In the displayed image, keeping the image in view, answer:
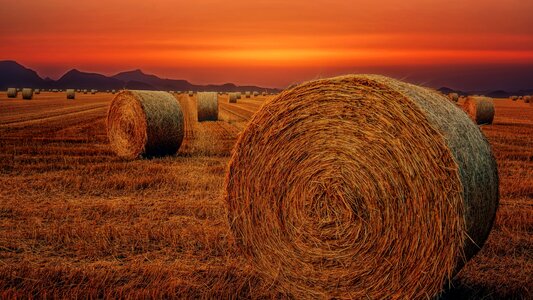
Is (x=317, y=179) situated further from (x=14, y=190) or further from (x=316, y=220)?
(x=14, y=190)

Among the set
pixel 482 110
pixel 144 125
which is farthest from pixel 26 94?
pixel 144 125

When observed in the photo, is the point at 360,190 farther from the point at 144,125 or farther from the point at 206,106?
the point at 206,106

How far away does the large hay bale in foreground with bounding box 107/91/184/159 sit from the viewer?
13846mm

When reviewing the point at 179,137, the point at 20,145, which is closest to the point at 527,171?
the point at 179,137

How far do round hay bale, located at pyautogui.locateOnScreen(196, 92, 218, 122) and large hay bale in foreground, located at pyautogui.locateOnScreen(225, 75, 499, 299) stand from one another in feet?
65.0

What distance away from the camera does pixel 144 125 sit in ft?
45.1

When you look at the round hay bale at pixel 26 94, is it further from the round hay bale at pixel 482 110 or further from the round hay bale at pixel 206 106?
the round hay bale at pixel 482 110

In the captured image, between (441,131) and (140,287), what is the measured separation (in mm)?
3203

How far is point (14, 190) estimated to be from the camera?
984cm

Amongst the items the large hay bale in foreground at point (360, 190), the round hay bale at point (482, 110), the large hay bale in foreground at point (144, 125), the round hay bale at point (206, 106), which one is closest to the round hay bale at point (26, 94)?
the round hay bale at point (206, 106)

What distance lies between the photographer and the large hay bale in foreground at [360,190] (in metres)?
4.73

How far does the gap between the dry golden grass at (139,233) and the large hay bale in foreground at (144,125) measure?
51 centimetres

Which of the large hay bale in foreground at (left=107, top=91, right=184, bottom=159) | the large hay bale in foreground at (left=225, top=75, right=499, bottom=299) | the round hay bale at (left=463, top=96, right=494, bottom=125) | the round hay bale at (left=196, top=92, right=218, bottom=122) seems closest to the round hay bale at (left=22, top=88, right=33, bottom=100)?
the round hay bale at (left=196, top=92, right=218, bottom=122)

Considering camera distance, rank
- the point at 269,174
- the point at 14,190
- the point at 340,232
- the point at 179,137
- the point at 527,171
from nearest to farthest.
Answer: the point at 340,232 → the point at 269,174 → the point at 14,190 → the point at 527,171 → the point at 179,137
